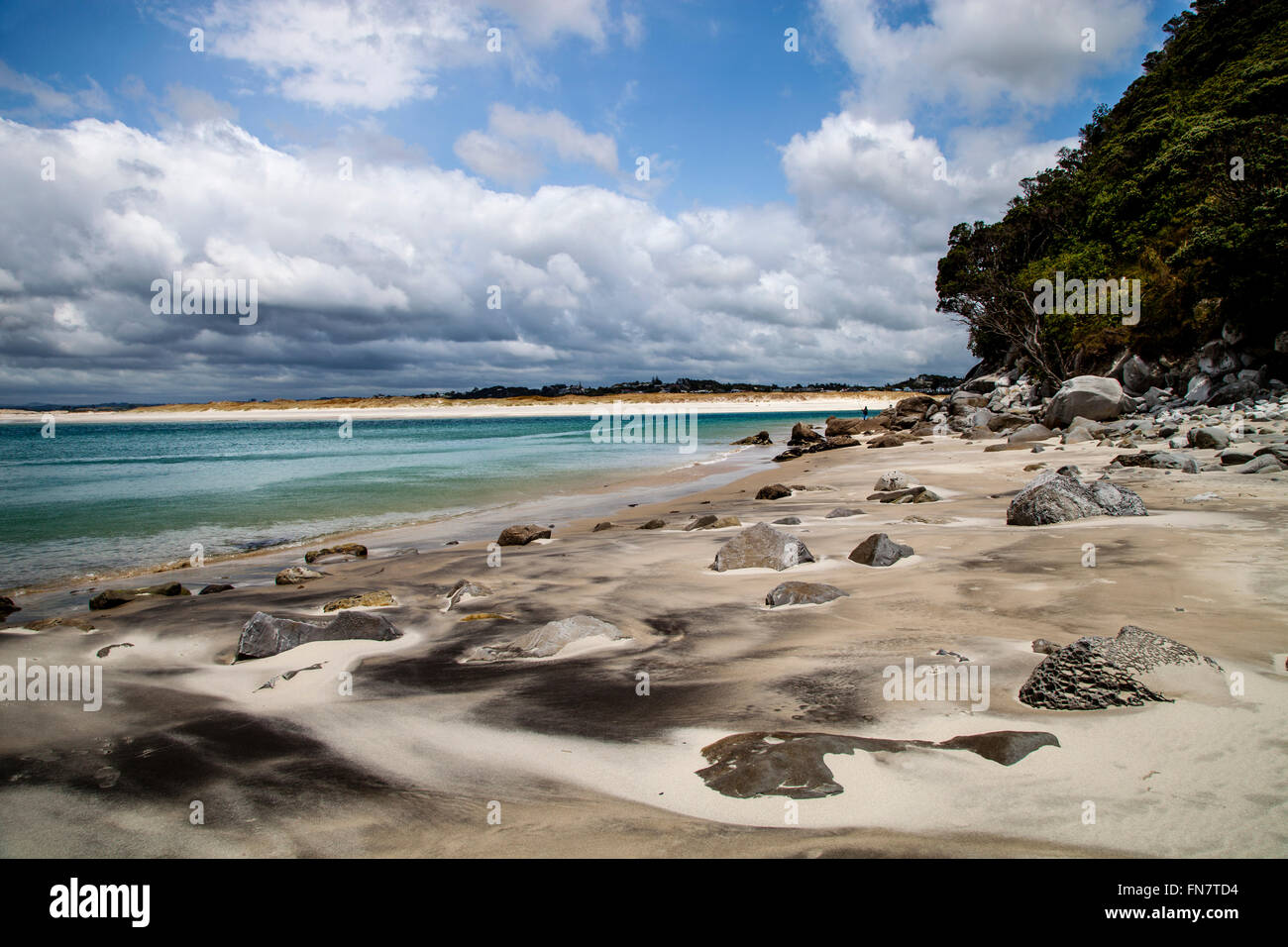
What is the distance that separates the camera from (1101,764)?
2377 millimetres

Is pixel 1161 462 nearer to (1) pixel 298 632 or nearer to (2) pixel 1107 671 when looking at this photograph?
(2) pixel 1107 671

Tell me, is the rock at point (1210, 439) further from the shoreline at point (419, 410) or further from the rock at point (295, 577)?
the shoreline at point (419, 410)

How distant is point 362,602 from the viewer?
19.0ft

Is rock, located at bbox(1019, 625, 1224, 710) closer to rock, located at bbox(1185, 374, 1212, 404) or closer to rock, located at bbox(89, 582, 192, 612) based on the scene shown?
rock, located at bbox(89, 582, 192, 612)

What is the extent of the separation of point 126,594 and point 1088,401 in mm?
22262

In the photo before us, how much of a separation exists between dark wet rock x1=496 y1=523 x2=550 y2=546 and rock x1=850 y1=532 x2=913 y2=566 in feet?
16.6

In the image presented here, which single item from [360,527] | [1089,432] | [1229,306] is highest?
[1229,306]

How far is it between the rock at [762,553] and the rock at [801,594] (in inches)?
42.9

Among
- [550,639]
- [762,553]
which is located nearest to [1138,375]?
[762,553]

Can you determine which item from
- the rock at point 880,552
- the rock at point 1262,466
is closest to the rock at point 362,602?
the rock at point 880,552

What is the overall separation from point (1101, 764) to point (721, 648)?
210 cm

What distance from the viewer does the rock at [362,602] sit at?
19.0ft
